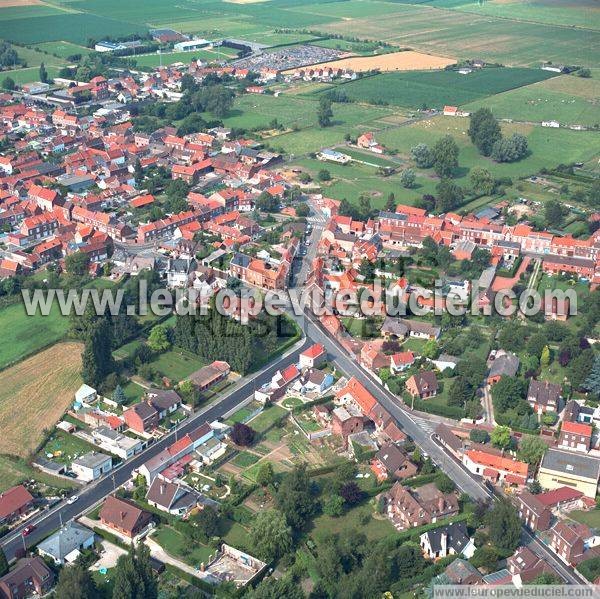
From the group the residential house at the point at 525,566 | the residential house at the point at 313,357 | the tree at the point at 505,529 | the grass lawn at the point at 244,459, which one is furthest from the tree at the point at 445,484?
the residential house at the point at 313,357

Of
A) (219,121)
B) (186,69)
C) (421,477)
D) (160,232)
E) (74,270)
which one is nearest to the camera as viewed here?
(421,477)

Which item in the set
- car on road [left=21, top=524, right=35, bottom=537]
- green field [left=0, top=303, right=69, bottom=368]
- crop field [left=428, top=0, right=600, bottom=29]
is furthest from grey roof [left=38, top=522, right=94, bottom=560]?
crop field [left=428, top=0, right=600, bottom=29]

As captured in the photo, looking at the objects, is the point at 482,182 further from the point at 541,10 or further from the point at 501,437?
the point at 541,10

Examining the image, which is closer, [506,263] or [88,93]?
[506,263]

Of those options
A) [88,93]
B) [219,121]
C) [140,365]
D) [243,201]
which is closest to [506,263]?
[243,201]

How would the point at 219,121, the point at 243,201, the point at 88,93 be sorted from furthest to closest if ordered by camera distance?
the point at 88,93, the point at 219,121, the point at 243,201

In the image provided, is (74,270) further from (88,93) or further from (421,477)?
(88,93)

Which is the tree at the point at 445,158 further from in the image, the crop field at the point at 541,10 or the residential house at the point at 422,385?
the crop field at the point at 541,10
